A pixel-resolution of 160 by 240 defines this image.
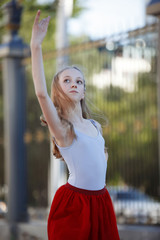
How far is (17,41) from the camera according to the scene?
5262mm

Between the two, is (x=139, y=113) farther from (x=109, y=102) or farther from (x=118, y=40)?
(x=118, y=40)

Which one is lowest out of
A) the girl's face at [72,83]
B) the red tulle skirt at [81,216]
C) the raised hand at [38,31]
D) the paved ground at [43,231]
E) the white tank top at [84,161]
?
the paved ground at [43,231]

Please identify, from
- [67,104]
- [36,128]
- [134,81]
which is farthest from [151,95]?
[67,104]

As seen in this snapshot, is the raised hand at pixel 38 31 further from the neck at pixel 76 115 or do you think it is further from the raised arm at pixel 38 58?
the neck at pixel 76 115

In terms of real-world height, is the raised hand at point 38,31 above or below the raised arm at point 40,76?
above

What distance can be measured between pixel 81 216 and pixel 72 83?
722mm

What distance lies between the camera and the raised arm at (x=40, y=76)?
217 centimetres

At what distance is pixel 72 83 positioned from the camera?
2.49 metres

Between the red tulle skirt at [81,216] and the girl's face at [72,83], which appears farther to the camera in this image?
the girl's face at [72,83]

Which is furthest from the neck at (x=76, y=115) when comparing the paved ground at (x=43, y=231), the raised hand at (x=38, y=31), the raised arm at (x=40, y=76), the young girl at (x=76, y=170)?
the paved ground at (x=43, y=231)

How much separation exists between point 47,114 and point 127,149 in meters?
2.63

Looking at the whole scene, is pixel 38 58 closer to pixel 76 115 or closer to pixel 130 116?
pixel 76 115

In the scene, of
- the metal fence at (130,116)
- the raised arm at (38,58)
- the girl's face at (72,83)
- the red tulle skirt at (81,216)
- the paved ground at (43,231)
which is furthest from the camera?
the metal fence at (130,116)

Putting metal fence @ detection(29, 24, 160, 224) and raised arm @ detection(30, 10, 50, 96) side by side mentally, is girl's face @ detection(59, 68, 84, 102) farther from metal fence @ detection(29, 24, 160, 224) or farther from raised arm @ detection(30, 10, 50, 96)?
metal fence @ detection(29, 24, 160, 224)
